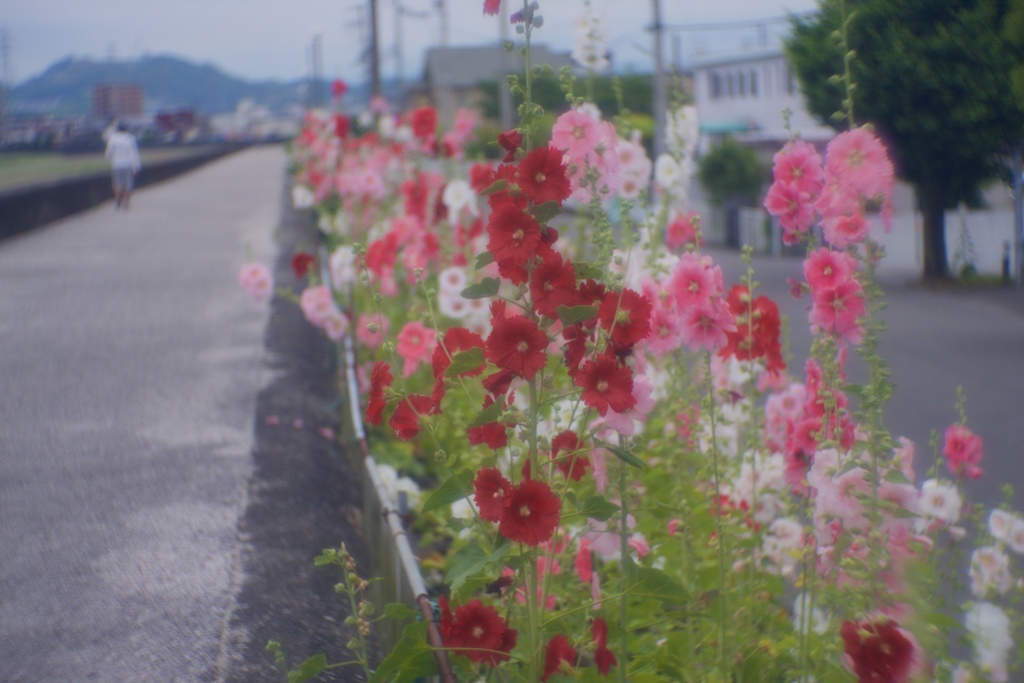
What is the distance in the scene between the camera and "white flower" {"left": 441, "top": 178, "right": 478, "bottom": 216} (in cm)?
675

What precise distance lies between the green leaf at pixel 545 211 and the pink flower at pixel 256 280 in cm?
448

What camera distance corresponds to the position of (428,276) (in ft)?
24.8

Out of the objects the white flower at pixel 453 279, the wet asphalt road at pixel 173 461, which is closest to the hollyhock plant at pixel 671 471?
the wet asphalt road at pixel 173 461

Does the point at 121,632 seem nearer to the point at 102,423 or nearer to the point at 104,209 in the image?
the point at 102,423

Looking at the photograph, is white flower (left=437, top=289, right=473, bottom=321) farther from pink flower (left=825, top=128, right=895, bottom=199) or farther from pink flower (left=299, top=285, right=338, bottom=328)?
pink flower (left=825, top=128, right=895, bottom=199)

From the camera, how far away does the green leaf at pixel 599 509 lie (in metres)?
2.35

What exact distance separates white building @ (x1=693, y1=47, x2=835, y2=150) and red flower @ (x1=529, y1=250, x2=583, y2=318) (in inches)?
1941

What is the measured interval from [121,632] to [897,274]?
24.0 m

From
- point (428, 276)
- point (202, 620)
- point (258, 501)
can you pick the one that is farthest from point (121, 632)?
point (428, 276)

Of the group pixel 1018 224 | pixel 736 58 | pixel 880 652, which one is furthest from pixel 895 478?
pixel 736 58

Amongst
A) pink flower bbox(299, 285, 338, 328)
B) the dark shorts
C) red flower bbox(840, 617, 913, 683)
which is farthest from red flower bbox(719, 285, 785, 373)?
the dark shorts

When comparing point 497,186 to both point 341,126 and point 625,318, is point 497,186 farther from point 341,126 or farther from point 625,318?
point 341,126

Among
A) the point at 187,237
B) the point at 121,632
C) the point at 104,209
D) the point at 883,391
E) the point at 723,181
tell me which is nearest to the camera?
the point at 883,391

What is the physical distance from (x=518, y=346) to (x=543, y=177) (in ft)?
1.15
